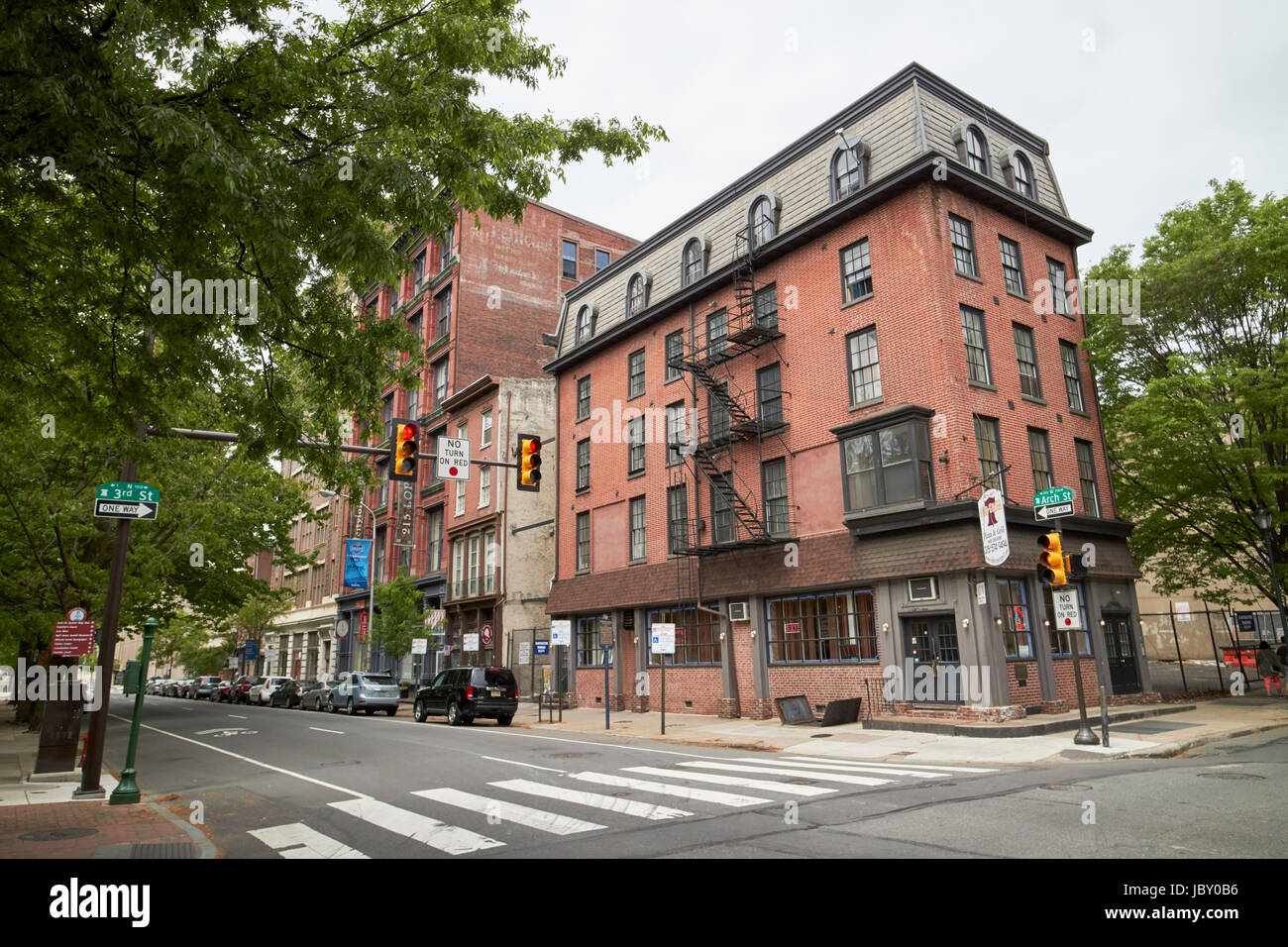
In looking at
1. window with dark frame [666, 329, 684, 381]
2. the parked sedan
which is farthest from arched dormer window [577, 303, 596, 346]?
the parked sedan

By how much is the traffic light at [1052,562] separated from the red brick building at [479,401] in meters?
24.4

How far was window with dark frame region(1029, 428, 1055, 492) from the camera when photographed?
830 inches

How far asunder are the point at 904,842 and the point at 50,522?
16389 mm

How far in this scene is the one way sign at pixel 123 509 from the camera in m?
11.4

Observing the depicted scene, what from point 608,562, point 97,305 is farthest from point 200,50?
point 608,562

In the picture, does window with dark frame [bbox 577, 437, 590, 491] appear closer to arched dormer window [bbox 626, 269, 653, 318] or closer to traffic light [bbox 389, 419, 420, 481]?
arched dormer window [bbox 626, 269, 653, 318]

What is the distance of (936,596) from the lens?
18.8 metres

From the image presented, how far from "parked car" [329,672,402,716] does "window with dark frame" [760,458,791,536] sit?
664 inches

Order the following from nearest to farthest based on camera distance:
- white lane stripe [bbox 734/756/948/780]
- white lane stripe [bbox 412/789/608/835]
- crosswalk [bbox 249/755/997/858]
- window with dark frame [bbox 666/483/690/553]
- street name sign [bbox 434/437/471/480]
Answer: crosswalk [bbox 249/755/997/858] → white lane stripe [bbox 412/789/608/835] → white lane stripe [bbox 734/756/948/780] → street name sign [bbox 434/437/471/480] → window with dark frame [bbox 666/483/690/553]

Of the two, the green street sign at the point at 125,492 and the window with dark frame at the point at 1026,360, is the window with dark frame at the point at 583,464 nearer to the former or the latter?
the window with dark frame at the point at 1026,360

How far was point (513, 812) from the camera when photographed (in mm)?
9203

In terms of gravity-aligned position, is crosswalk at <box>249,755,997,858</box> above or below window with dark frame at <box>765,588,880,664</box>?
below

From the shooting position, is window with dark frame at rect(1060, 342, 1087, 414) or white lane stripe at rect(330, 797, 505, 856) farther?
window with dark frame at rect(1060, 342, 1087, 414)
